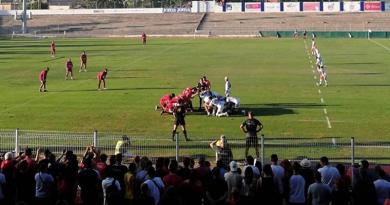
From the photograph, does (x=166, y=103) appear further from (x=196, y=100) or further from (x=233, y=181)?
(x=233, y=181)

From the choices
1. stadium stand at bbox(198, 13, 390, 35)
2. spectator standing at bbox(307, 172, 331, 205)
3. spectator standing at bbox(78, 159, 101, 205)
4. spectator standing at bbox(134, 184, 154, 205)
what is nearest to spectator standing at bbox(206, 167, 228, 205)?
spectator standing at bbox(134, 184, 154, 205)

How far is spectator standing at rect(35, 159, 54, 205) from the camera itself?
13.2m

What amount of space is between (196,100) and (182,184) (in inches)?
892

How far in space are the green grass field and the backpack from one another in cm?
1248

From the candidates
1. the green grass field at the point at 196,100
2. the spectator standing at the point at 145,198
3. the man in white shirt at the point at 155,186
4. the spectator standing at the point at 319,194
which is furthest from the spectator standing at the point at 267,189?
the green grass field at the point at 196,100

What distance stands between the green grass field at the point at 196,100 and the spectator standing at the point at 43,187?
11.8m

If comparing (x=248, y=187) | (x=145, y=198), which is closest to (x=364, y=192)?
(x=248, y=187)

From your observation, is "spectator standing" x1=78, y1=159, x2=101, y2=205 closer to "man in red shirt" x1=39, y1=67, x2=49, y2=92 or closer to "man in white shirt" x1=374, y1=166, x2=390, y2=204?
"man in white shirt" x1=374, y1=166, x2=390, y2=204

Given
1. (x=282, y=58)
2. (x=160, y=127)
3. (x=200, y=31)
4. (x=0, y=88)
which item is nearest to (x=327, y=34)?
(x=200, y=31)

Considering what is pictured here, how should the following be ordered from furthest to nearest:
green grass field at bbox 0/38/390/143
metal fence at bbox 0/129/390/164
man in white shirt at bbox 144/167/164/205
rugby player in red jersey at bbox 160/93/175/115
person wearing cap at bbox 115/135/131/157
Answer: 1. rugby player in red jersey at bbox 160/93/175/115
2. green grass field at bbox 0/38/390/143
3. metal fence at bbox 0/129/390/164
4. person wearing cap at bbox 115/135/131/157
5. man in white shirt at bbox 144/167/164/205

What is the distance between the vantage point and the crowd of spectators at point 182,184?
40.3 ft

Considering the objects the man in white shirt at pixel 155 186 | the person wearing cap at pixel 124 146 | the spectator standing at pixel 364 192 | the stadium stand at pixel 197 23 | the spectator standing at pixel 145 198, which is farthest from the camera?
the stadium stand at pixel 197 23

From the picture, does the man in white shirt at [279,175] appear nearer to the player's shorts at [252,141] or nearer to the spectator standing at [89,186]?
the spectator standing at [89,186]

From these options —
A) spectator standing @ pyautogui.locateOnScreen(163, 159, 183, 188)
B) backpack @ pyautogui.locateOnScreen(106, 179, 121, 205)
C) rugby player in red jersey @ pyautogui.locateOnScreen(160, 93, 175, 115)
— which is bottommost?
backpack @ pyautogui.locateOnScreen(106, 179, 121, 205)
